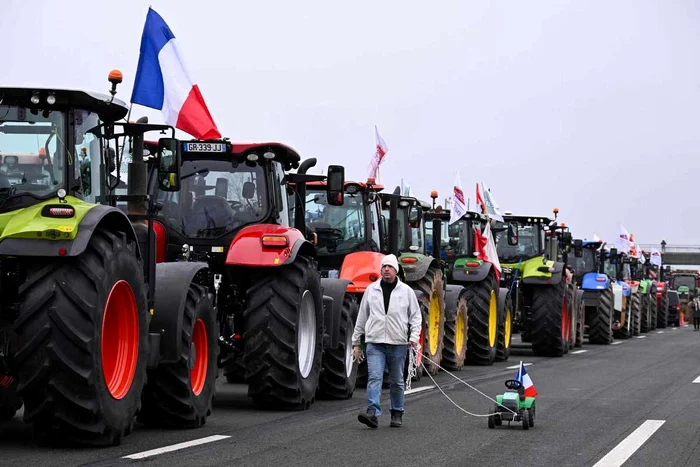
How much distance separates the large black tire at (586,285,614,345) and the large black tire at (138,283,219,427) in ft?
69.8

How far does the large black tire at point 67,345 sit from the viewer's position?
9219mm

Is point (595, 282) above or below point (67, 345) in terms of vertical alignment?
below

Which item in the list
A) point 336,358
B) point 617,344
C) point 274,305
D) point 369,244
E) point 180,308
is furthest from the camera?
point 617,344

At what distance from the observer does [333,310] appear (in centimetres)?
1506

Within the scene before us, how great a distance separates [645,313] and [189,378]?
3450cm

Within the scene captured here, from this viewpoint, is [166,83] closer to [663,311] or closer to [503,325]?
[503,325]

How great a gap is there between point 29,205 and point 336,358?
6.04 meters

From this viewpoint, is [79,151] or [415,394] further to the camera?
[415,394]

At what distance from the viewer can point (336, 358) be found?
596 inches

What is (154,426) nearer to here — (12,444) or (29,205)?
(12,444)

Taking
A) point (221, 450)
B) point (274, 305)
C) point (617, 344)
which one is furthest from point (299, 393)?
point (617, 344)

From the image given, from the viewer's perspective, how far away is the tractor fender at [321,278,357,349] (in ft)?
48.1

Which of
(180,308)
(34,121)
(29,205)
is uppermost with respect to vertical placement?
(34,121)

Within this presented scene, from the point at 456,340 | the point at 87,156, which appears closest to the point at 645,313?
the point at 456,340
